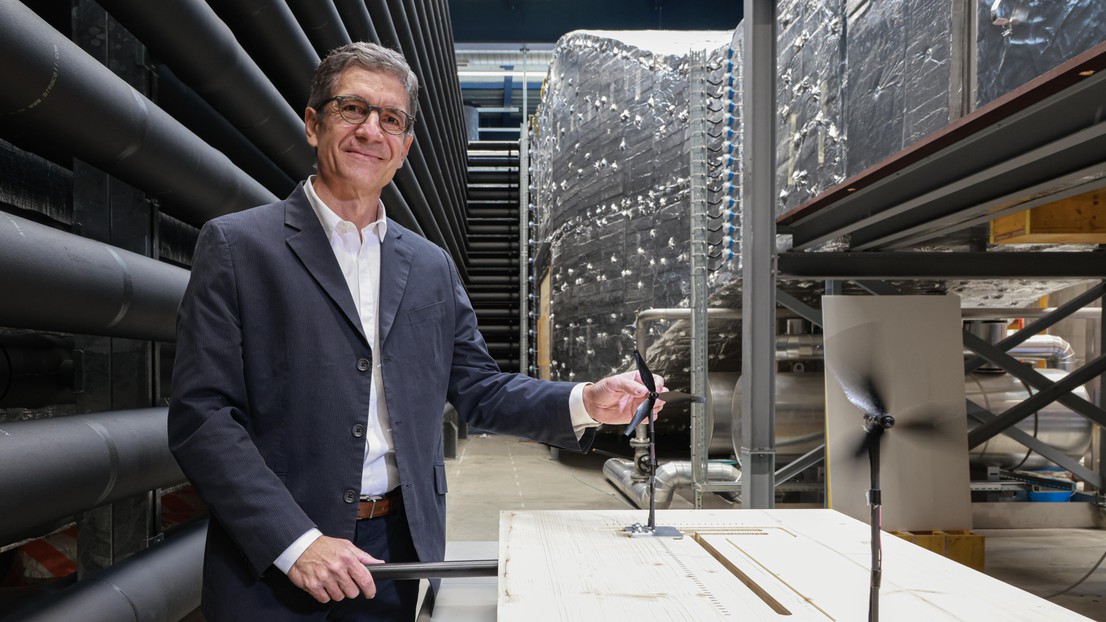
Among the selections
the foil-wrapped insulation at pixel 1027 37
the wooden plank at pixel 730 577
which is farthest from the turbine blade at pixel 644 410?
the foil-wrapped insulation at pixel 1027 37

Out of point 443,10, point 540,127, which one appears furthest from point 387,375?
point 540,127

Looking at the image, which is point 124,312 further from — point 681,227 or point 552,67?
point 552,67

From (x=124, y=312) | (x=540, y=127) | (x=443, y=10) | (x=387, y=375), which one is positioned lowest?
(x=387, y=375)

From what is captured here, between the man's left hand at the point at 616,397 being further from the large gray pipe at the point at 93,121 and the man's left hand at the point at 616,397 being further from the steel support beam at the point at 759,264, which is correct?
the steel support beam at the point at 759,264

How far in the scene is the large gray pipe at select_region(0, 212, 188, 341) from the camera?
3.84 feet

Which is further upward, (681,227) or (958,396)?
(681,227)

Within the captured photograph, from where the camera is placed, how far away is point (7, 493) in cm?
110

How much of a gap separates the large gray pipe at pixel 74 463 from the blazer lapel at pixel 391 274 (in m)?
0.55

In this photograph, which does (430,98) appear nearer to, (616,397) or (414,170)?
(414,170)

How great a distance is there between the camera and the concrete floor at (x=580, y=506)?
3.81m

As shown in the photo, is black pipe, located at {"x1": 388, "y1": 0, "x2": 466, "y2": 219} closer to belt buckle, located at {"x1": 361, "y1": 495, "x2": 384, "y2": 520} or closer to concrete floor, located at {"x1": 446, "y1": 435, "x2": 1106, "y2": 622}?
concrete floor, located at {"x1": 446, "y1": 435, "x2": 1106, "y2": 622}

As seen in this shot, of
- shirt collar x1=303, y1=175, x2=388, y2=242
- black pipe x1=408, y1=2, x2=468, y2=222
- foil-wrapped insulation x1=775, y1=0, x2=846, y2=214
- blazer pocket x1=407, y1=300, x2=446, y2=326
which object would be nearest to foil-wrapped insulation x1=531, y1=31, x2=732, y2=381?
foil-wrapped insulation x1=775, y1=0, x2=846, y2=214

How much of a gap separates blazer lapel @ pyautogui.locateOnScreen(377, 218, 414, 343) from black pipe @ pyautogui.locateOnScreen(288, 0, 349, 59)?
150 cm

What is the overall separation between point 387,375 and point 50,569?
196cm
